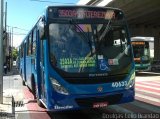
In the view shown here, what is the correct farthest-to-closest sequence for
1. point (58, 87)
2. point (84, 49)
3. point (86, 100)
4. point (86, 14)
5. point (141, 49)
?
1. point (141, 49)
2. point (86, 14)
3. point (84, 49)
4. point (86, 100)
5. point (58, 87)

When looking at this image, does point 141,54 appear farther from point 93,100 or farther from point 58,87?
point 58,87

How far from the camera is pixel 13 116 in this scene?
10.9 m

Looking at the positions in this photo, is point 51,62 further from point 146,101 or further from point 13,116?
point 146,101

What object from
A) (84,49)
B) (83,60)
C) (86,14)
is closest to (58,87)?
(83,60)

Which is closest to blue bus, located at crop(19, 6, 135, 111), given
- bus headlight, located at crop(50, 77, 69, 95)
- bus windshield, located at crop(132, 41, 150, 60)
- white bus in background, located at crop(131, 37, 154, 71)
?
bus headlight, located at crop(50, 77, 69, 95)

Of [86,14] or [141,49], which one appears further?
[141,49]

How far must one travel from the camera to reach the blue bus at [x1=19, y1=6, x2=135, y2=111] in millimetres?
9430

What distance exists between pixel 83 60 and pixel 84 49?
29 centimetres

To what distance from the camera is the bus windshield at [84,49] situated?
9.52 metres

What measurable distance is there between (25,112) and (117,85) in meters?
3.66

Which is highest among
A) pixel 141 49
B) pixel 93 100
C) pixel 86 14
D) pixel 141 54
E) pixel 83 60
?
pixel 86 14

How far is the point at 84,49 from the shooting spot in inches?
380

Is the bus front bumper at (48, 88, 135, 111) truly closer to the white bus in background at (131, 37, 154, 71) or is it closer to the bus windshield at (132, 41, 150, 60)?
the white bus in background at (131, 37, 154, 71)

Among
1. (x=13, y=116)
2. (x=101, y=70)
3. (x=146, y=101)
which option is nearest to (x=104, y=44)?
(x=101, y=70)
